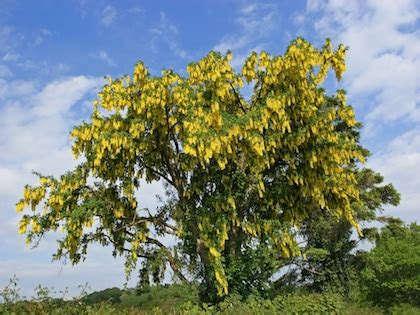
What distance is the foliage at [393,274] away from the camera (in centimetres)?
2416

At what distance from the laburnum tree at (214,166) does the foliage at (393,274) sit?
648 centimetres

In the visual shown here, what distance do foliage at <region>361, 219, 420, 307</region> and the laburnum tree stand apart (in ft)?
21.3

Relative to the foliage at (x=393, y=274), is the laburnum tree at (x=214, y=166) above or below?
above

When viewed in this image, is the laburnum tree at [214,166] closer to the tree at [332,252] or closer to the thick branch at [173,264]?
the thick branch at [173,264]

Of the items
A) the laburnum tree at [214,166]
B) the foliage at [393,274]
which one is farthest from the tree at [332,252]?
the laburnum tree at [214,166]

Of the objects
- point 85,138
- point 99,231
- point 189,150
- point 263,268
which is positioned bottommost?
point 263,268

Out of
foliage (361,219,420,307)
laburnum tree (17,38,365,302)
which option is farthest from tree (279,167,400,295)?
laburnum tree (17,38,365,302)

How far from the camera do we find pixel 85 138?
19.4 meters

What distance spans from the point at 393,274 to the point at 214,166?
39.4ft

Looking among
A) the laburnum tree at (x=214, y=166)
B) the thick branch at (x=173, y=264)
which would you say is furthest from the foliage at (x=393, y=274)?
the thick branch at (x=173, y=264)

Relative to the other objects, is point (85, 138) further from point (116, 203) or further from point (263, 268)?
point (263, 268)

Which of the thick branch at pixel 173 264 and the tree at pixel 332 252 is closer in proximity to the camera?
the thick branch at pixel 173 264

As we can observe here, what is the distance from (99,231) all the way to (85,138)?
12.1ft

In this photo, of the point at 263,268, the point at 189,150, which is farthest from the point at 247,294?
the point at 189,150
